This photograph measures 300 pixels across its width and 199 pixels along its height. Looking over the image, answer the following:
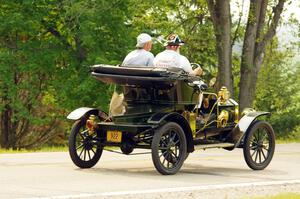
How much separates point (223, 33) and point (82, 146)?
1252 centimetres

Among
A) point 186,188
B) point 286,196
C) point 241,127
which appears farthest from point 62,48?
point 286,196

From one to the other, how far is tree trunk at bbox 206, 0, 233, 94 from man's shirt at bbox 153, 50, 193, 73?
38.4 feet

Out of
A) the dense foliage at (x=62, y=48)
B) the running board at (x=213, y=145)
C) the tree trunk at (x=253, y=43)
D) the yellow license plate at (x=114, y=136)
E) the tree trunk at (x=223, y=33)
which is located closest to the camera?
the yellow license plate at (x=114, y=136)

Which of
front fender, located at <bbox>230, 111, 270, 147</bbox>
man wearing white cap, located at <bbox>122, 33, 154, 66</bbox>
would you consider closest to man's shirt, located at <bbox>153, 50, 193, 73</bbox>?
man wearing white cap, located at <bbox>122, 33, 154, 66</bbox>

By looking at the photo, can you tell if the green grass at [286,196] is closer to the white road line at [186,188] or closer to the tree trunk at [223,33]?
the white road line at [186,188]

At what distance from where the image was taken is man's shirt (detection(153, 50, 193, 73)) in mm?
12266

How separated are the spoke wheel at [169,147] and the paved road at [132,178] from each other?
17 cm

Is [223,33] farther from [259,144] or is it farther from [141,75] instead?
[141,75]

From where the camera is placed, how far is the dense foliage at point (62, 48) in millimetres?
29594

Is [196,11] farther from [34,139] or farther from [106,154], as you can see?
[106,154]

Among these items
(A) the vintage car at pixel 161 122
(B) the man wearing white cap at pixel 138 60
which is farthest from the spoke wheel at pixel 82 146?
(B) the man wearing white cap at pixel 138 60

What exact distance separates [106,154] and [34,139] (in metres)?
21.5

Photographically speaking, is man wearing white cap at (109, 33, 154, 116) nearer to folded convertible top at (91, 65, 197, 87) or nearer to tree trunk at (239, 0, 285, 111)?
folded convertible top at (91, 65, 197, 87)

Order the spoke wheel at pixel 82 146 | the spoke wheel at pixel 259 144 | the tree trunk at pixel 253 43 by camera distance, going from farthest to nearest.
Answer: the tree trunk at pixel 253 43
the spoke wheel at pixel 259 144
the spoke wheel at pixel 82 146
